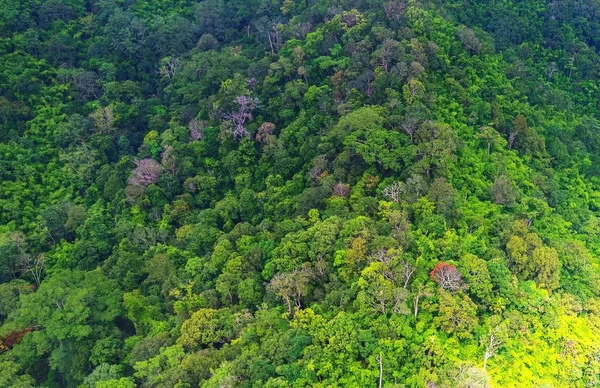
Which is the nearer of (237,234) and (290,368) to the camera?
(290,368)

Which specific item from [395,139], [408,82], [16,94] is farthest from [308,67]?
[16,94]

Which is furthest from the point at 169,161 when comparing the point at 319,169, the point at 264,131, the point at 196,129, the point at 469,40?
the point at 469,40

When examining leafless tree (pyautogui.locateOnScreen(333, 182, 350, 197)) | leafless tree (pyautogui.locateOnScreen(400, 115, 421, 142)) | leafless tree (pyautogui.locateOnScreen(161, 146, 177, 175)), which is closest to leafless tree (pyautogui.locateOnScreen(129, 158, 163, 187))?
leafless tree (pyautogui.locateOnScreen(161, 146, 177, 175))

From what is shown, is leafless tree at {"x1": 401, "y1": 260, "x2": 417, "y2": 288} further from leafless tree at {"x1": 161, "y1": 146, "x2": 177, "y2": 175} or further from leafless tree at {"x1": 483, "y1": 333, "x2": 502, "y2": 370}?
leafless tree at {"x1": 161, "y1": 146, "x2": 177, "y2": 175}

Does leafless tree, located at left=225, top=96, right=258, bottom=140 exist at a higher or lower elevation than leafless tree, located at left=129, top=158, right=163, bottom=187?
higher

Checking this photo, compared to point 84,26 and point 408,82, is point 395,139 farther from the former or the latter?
point 84,26

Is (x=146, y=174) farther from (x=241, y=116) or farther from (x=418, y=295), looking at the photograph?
(x=418, y=295)
